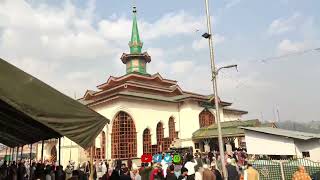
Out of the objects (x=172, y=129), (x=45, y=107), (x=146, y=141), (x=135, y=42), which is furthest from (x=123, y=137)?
(x=45, y=107)

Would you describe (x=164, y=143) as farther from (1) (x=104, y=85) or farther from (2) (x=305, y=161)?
(2) (x=305, y=161)

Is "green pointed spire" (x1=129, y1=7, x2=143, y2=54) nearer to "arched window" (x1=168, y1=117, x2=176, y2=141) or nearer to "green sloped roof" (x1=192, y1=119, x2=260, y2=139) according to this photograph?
"arched window" (x1=168, y1=117, x2=176, y2=141)

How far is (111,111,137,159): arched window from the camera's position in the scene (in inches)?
1154

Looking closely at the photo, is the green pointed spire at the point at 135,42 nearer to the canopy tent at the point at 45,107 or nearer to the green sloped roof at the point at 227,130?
the green sloped roof at the point at 227,130

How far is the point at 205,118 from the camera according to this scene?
36.2m

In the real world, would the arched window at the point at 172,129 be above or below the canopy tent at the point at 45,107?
above

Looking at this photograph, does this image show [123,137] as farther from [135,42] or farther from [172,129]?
[135,42]

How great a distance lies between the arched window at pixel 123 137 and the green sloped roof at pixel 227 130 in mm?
6766

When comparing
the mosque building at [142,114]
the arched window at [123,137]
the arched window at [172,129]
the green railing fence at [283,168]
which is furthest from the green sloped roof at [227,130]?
the green railing fence at [283,168]

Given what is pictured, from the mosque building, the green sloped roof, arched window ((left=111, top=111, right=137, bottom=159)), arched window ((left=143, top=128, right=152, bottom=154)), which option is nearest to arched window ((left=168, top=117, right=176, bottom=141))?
the mosque building

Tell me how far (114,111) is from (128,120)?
5.12 feet

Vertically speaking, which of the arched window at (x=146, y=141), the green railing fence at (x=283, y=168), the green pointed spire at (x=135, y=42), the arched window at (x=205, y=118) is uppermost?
the green pointed spire at (x=135, y=42)

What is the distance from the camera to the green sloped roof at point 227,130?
2900 centimetres

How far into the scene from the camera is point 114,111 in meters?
29.6
